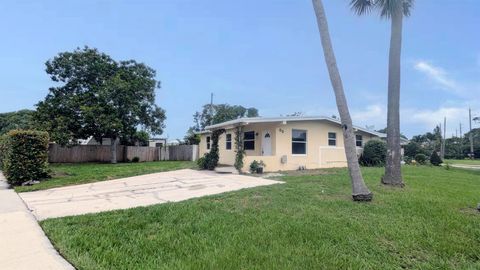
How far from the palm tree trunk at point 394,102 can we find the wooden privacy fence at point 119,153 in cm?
1998

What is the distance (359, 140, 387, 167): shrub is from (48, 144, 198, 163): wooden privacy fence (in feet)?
48.3

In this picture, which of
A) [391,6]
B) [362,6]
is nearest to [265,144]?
[362,6]

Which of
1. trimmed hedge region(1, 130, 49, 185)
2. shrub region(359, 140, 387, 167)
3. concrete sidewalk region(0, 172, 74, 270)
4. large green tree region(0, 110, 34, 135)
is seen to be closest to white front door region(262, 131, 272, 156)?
shrub region(359, 140, 387, 167)

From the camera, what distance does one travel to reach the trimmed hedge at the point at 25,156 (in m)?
11.1

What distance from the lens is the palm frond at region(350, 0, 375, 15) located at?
386 inches

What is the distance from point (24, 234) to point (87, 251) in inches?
66.9

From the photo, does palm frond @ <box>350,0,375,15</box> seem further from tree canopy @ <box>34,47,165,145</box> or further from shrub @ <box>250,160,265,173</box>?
tree canopy @ <box>34,47,165,145</box>

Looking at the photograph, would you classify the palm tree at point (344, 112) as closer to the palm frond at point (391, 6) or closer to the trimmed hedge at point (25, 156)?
the palm frond at point (391, 6)

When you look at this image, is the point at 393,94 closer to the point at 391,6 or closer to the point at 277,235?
the point at 391,6

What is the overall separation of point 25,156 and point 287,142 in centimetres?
1184

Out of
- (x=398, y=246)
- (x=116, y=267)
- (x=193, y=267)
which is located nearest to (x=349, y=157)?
(x=398, y=246)

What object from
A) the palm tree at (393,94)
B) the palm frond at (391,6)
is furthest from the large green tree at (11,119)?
the palm tree at (393,94)

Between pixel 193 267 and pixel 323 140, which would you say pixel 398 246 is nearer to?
pixel 193 267

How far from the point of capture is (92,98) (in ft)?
75.8
